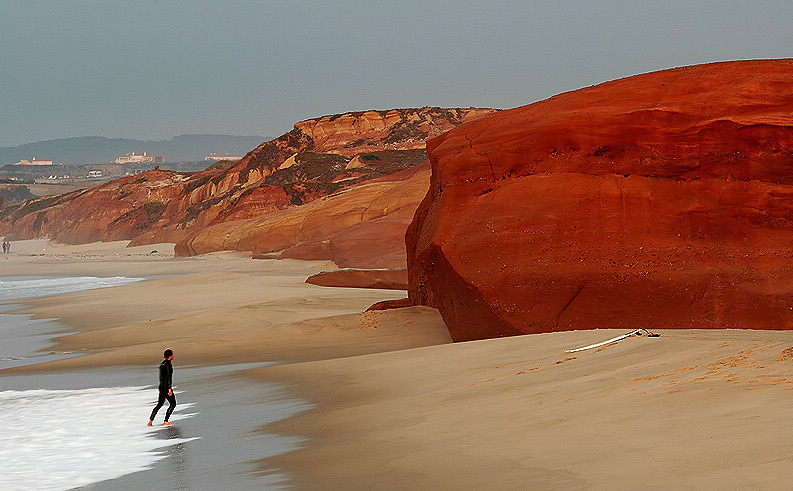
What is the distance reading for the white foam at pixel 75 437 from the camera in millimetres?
6797

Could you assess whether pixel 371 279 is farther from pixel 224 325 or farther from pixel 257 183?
pixel 257 183

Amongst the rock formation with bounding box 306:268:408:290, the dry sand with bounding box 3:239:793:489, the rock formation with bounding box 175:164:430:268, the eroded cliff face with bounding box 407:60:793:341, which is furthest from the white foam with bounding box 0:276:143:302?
the eroded cliff face with bounding box 407:60:793:341

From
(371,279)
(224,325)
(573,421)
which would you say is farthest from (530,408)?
(371,279)

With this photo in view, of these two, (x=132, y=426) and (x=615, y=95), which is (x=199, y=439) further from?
(x=615, y=95)

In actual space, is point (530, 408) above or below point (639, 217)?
below

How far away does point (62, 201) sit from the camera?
11044 centimetres

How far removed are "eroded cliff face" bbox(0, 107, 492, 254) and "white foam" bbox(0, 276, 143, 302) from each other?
63.7ft

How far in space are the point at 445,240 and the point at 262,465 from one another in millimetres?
6832

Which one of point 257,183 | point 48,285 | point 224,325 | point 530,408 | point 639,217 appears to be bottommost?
point 224,325

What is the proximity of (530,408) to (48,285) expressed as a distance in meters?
31.3

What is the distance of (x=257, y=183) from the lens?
2729 inches

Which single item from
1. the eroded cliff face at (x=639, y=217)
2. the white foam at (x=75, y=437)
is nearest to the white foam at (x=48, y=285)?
the white foam at (x=75, y=437)

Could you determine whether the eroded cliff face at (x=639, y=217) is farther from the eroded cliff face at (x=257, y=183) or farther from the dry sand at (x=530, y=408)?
the eroded cliff face at (x=257, y=183)

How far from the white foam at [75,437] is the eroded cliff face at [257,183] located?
4169 cm
